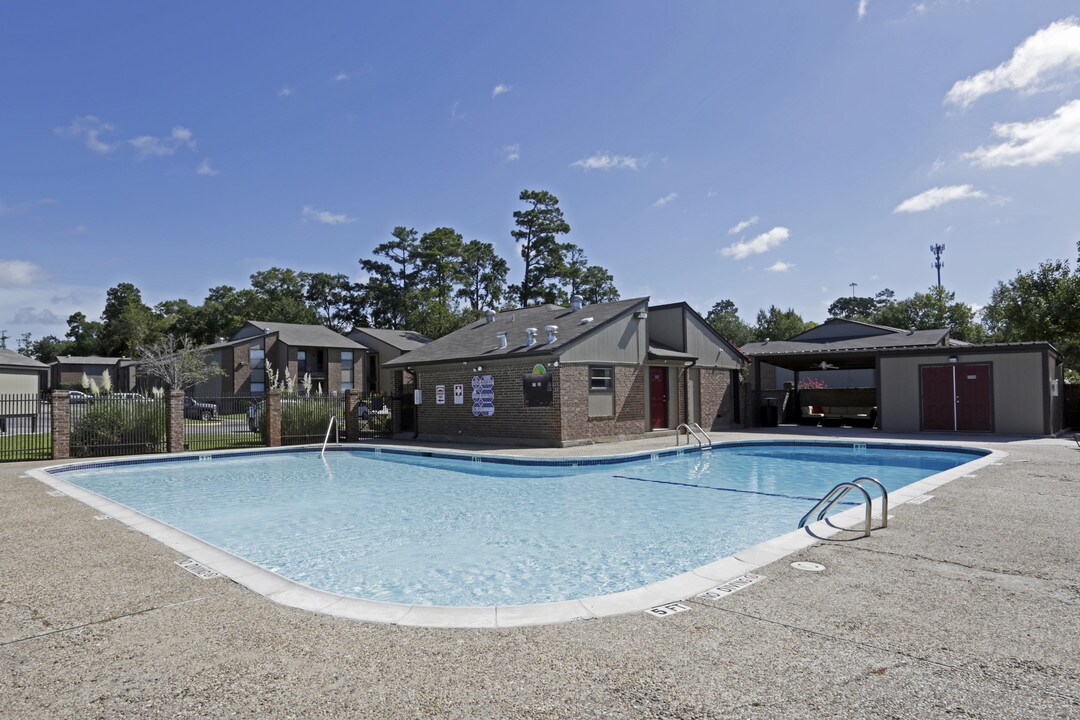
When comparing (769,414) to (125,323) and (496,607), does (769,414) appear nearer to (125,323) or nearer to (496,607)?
(496,607)

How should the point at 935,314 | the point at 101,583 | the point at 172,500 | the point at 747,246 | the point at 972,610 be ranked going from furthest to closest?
the point at 935,314 → the point at 747,246 → the point at 172,500 → the point at 101,583 → the point at 972,610

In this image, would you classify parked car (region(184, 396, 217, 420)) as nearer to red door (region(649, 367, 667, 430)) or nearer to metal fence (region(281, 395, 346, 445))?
metal fence (region(281, 395, 346, 445))

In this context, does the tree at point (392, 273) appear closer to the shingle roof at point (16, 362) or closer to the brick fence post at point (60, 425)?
the shingle roof at point (16, 362)

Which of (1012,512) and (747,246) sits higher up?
(747,246)

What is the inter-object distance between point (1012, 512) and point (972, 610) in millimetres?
4062

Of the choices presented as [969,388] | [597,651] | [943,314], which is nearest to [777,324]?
[943,314]

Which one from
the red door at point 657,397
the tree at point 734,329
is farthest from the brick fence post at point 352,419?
the tree at point 734,329

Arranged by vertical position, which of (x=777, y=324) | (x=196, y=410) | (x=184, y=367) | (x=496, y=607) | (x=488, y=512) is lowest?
(x=488, y=512)

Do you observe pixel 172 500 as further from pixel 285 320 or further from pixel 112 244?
pixel 285 320

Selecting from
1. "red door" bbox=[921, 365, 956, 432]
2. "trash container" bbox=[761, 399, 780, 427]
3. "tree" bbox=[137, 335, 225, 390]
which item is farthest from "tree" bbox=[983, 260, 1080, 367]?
"tree" bbox=[137, 335, 225, 390]

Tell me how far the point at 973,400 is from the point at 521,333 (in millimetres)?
14061

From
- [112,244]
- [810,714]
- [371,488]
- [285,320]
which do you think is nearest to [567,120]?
[371,488]

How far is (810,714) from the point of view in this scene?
2.60 meters

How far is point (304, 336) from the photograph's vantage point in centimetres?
4306
